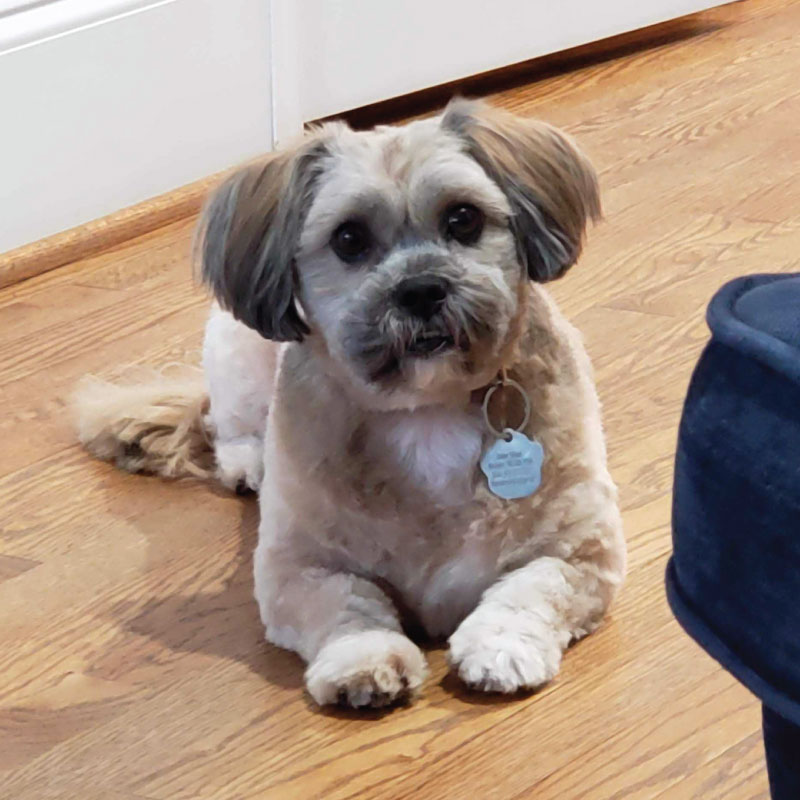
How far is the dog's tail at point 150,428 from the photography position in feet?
6.98

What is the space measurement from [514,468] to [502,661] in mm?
199

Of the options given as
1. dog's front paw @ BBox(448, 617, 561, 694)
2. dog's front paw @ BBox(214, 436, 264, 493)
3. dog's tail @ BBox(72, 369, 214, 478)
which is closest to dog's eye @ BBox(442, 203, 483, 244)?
dog's front paw @ BBox(448, 617, 561, 694)

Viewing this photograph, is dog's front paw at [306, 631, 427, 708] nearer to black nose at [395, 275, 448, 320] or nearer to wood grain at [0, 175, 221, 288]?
black nose at [395, 275, 448, 320]

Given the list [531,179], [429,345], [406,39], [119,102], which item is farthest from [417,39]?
[429,345]

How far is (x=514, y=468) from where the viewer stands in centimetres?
157

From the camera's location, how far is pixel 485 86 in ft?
11.9

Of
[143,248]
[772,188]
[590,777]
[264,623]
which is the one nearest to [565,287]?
[772,188]

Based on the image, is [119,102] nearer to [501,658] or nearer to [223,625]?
[223,625]

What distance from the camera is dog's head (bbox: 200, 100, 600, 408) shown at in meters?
1.47

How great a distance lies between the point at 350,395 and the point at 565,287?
1017 mm

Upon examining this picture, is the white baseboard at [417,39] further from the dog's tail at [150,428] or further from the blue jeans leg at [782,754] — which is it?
the blue jeans leg at [782,754]

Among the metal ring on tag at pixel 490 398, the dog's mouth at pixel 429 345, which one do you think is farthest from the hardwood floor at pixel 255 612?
the dog's mouth at pixel 429 345

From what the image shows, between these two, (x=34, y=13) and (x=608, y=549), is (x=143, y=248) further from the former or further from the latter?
(x=608, y=549)

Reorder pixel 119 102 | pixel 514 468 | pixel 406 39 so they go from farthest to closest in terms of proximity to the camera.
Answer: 1. pixel 406 39
2. pixel 119 102
3. pixel 514 468
